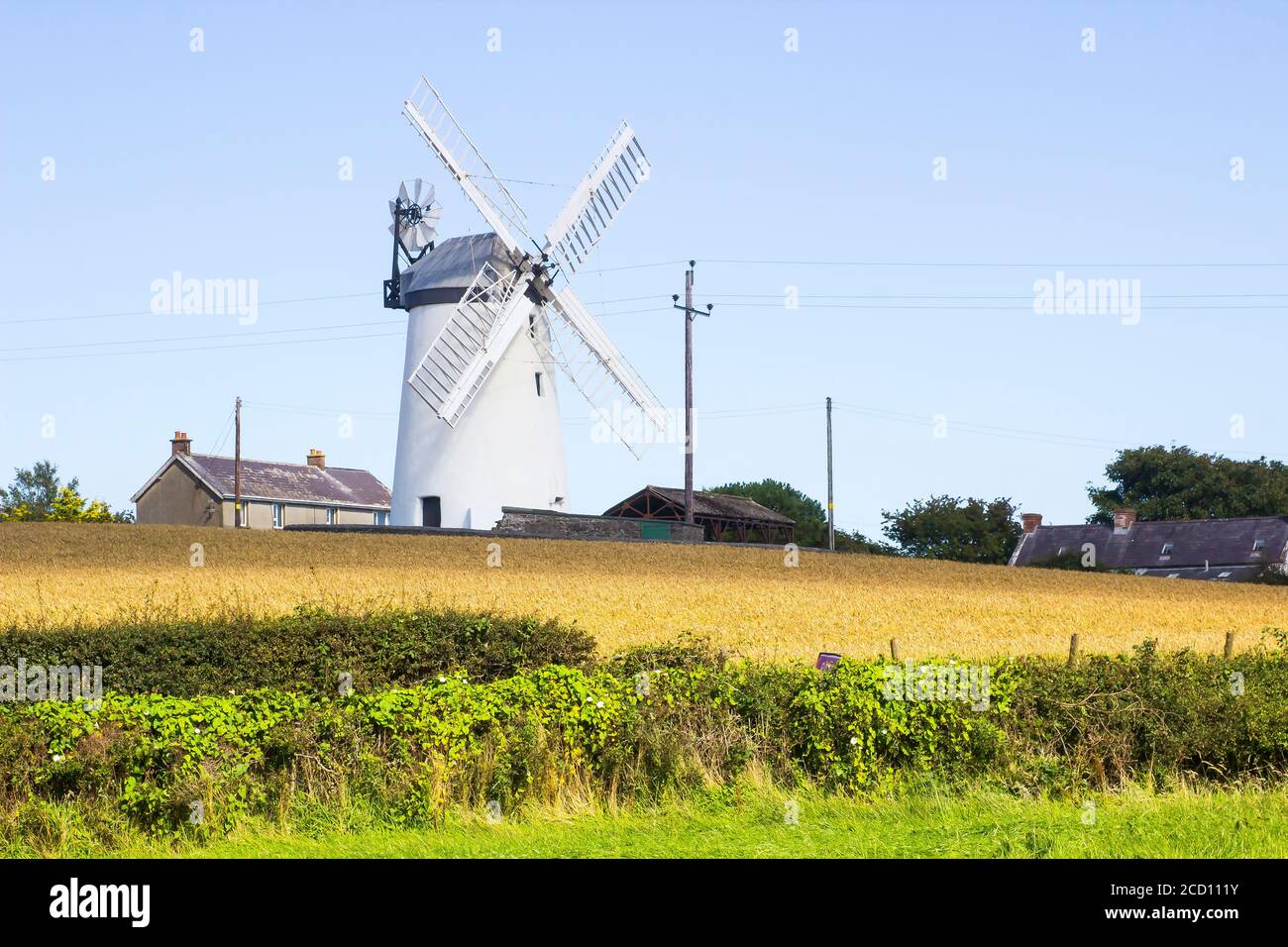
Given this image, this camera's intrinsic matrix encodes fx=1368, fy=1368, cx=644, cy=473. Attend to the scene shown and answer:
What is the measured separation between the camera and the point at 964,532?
284 ft

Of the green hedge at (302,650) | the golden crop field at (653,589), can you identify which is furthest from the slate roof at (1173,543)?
the green hedge at (302,650)

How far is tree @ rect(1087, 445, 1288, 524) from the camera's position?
296 feet

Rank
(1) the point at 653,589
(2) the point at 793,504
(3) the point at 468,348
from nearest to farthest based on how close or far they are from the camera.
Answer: (1) the point at 653,589
(3) the point at 468,348
(2) the point at 793,504

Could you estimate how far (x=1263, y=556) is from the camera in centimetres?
7419

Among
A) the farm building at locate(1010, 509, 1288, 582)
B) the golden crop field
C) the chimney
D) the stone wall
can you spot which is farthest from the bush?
the chimney

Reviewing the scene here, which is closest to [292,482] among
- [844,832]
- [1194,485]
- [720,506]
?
[720,506]

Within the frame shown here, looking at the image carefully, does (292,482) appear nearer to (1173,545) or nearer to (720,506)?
(720,506)

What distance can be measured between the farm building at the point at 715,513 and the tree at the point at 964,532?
10.7 metres

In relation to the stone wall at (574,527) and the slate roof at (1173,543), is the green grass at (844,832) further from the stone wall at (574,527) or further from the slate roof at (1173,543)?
the slate roof at (1173,543)

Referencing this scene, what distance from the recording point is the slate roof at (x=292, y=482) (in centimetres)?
7600

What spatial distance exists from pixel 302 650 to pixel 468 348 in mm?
28971
